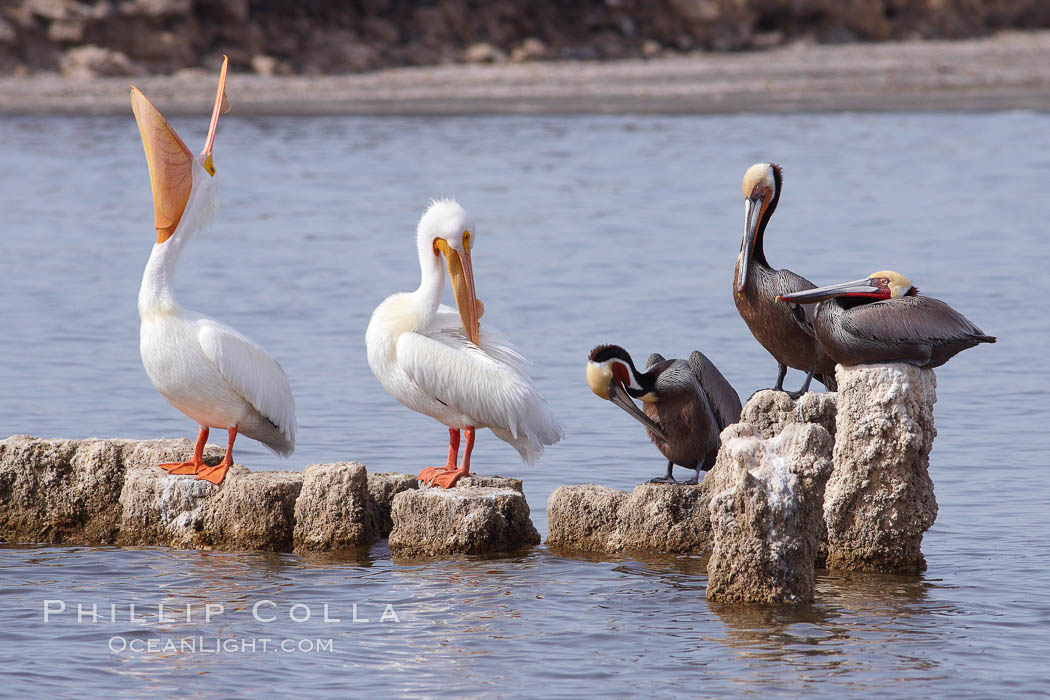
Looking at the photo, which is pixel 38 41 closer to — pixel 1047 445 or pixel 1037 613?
pixel 1047 445

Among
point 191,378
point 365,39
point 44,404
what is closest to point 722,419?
point 191,378

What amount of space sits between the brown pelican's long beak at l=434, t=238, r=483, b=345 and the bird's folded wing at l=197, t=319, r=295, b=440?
78 cm

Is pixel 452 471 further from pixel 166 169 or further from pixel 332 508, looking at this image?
pixel 166 169

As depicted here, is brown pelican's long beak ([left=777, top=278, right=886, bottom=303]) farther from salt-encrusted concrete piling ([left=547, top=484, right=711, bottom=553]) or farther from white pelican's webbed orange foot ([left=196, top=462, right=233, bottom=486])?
white pelican's webbed orange foot ([left=196, top=462, right=233, bottom=486])

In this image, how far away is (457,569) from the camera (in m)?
6.20

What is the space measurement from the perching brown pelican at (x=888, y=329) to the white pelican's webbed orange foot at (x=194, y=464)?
7.86 feet

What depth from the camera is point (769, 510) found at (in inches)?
214

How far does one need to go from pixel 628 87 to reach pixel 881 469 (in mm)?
21862

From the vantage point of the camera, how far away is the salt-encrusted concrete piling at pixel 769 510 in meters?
5.44

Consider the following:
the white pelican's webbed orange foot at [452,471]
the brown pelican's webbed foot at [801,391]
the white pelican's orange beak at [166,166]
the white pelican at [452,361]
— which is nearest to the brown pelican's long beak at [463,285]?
the white pelican at [452,361]

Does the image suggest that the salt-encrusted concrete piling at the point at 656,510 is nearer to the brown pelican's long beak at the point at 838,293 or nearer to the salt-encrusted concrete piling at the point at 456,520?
the salt-encrusted concrete piling at the point at 456,520

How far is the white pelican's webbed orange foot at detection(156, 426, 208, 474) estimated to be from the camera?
637 cm

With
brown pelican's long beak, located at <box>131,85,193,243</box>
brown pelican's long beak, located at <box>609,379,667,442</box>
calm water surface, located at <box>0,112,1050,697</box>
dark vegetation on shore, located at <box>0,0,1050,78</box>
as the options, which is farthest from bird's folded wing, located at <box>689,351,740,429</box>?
dark vegetation on shore, located at <box>0,0,1050,78</box>

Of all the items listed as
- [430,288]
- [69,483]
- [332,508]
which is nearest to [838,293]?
[430,288]
